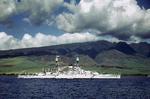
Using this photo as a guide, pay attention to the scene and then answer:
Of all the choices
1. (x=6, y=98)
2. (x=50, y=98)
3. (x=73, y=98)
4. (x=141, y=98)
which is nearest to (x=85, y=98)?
(x=73, y=98)

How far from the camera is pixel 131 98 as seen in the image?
112625mm

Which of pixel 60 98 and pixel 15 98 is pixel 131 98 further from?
pixel 15 98

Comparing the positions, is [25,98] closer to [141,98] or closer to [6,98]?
[6,98]

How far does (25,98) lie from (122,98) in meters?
33.3

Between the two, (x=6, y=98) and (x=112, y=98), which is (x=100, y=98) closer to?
(x=112, y=98)

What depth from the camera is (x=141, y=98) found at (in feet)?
368

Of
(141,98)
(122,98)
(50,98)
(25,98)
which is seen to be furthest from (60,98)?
(141,98)

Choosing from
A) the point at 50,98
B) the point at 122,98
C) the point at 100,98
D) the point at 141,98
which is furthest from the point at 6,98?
the point at 141,98

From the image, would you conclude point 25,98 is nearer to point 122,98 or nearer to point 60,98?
point 60,98

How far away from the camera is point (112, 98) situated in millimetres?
110938

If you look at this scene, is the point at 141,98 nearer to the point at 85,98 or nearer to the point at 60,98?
the point at 85,98

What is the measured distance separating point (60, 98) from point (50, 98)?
3482 mm

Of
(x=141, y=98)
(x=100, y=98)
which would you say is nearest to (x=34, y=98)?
(x=100, y=98)

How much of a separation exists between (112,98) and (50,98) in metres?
21.4
